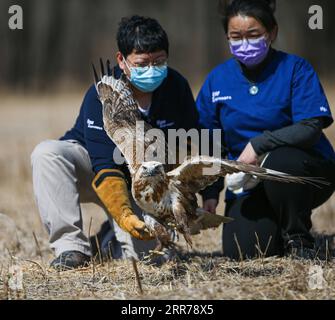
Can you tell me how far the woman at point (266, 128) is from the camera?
474 centimetres

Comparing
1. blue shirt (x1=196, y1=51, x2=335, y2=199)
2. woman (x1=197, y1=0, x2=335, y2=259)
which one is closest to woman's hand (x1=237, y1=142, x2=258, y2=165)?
woman (x1=197, y1=0, x2=335, y2=259)

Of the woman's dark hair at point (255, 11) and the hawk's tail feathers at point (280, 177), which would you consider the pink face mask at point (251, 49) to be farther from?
the hawk's tail feathers at point (280, 177)

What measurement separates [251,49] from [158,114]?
744mm

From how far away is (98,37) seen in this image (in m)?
20.3

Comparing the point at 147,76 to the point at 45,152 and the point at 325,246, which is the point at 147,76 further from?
the point at 325,246

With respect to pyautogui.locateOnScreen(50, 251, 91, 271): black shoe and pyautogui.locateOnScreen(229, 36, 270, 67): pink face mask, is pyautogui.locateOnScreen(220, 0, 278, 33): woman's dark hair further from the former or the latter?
pyautogui.locateOnScreen(50, 251, 91, 271): black shoe

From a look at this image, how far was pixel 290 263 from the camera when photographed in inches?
181

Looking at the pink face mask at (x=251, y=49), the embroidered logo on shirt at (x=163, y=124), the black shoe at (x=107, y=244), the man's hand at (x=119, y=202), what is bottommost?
the black shoe at (x=107, y=244)

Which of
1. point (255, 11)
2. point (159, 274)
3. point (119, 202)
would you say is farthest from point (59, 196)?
point (255, 11)

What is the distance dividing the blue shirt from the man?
20 cm

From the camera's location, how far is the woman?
4.74 metres

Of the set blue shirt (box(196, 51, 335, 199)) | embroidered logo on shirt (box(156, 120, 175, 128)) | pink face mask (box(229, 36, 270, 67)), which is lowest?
embroidered logo on shirt (box(156, 120, 175, 128))

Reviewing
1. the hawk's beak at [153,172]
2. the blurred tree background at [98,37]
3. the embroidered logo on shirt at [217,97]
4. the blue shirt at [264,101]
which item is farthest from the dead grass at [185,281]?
the blurred tree background at [98,37]

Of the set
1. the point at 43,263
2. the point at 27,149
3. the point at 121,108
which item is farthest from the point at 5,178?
the point at 121,108
